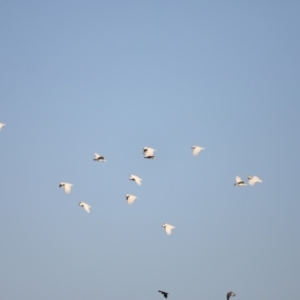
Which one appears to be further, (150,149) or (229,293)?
(150,149)

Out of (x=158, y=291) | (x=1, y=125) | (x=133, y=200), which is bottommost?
(x=158, y=291)

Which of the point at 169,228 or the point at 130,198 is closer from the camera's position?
the point at 130,198

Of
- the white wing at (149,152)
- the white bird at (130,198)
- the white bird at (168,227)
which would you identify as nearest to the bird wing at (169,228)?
the white bird at (168,227)

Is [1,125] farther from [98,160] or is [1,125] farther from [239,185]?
[239,185]

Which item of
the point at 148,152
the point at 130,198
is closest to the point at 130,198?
the point at 130,198

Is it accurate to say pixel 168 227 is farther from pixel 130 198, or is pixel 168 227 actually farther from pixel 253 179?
pixel 253 179

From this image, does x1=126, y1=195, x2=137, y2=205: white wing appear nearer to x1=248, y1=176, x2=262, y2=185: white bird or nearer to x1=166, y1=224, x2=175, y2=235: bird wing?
x1=166, y1=224, x2=175, y2=235: bird wing

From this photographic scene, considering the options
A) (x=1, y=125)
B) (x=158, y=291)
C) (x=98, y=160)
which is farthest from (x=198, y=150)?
(x=1, y=125)

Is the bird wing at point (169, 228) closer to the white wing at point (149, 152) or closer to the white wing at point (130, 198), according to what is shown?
the white wing at point (130, 198)

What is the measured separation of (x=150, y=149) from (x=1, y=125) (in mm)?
16197

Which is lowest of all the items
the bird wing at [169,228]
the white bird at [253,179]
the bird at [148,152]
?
the bird wing at [169,228]

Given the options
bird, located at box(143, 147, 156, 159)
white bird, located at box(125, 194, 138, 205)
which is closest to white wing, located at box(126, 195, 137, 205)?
white bird, located at box(125, 194, 138, 205)

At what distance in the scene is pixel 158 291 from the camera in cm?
7294

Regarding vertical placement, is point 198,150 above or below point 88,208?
above
